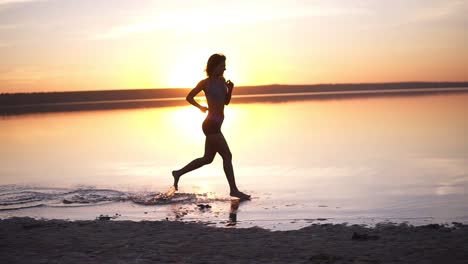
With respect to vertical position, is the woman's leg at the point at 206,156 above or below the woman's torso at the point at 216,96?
below

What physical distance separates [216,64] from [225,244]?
12.0 feet

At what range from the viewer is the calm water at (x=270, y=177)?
7559 mm

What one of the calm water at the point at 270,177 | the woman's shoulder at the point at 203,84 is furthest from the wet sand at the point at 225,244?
the woman's shoulder at the point at 203,84

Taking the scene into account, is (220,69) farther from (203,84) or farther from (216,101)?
(216,101)

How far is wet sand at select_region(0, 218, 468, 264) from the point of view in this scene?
521 centimetres

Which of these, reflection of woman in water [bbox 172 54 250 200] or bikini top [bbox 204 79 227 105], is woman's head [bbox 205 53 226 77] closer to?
reflection of woman in water [bbox 172 54 250 200]

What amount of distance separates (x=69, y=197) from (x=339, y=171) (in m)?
4.51

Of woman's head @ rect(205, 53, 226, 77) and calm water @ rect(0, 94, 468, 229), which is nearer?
calm water @ rect(0, 94, 468, 229)

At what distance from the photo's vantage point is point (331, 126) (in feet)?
69.9

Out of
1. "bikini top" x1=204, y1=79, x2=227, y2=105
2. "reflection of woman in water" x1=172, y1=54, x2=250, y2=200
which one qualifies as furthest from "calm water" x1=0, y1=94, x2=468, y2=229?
"bikini top" x1=204, y1=79, x2=227, y2=105

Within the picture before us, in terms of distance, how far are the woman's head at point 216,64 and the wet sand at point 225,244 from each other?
277cm

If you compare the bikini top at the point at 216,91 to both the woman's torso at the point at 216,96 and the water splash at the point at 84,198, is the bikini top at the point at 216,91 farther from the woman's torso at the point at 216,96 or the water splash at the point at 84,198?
the water splash at the point at 84,198

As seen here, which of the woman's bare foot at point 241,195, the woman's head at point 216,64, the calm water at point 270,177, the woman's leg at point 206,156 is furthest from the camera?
the woman's leg at point 206,156

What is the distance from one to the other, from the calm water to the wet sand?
714 mm
